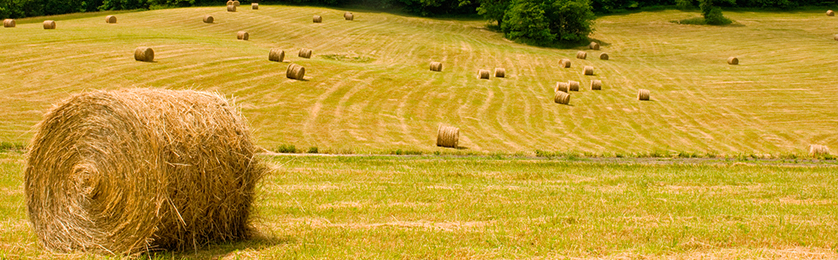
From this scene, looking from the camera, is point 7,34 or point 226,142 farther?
point 7,34

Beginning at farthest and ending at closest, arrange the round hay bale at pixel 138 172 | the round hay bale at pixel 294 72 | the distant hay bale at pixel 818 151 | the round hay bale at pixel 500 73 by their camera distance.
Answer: the round hay bale at pixel 500 73 → the round hay bale at pixel 294 72 → the distant hay bale at pixel 818 151 → the round hay bale at pixel 138 172

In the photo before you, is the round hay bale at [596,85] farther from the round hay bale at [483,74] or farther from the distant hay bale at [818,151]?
the distant hay bale at [818,151]

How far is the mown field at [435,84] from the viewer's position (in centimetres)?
2675

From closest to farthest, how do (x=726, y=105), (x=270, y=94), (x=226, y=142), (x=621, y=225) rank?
(x=226, y=142), (x=621, y=225), (x=270, y=94), (x=726, y=105)

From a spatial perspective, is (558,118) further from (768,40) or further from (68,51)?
(768,40)

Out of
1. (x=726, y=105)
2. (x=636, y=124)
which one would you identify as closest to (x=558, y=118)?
(x=636, y=124)

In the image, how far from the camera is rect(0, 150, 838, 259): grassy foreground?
28.1 ft

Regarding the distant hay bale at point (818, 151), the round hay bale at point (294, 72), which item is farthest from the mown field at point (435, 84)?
the distant hay bale at point (818, 151)

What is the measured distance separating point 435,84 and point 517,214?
28.6 meters

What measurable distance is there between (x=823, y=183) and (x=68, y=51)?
32.6 m

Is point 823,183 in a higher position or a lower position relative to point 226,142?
lower

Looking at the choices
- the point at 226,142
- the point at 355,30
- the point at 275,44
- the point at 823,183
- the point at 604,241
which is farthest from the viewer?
the point at 355,30

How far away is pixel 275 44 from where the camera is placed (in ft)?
165

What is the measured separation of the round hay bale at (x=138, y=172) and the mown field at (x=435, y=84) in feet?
43.1
